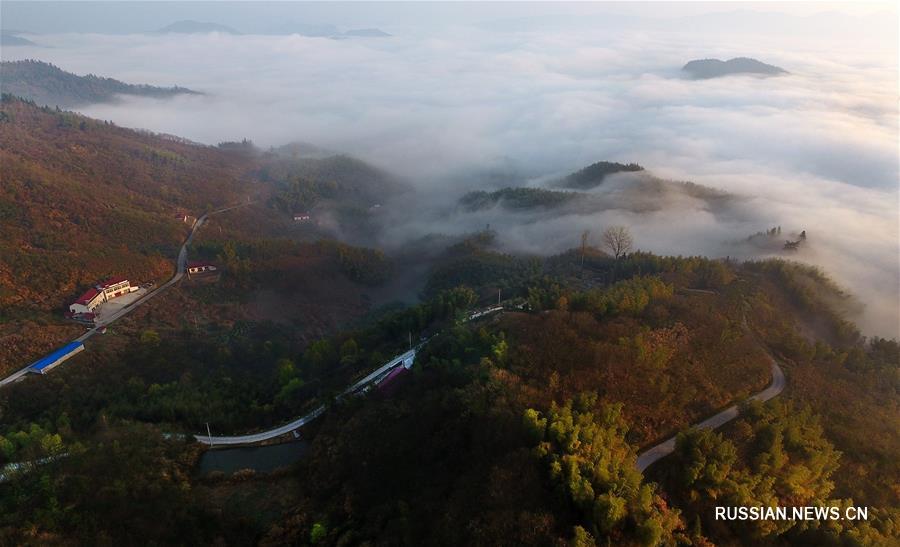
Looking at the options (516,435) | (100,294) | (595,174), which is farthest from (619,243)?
(100,294)

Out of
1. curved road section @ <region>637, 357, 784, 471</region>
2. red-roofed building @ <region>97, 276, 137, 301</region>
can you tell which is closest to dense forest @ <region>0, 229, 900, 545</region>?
curved road section @ <region>637, 357, 784, 471</region>

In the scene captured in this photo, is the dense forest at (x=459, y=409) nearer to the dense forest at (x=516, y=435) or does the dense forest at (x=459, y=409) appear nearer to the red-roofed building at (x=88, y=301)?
the dense forest at (x=516, y=435)

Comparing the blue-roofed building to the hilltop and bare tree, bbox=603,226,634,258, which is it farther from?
the hilltop

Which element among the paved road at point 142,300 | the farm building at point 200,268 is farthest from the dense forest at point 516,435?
the farm building at point 200,268

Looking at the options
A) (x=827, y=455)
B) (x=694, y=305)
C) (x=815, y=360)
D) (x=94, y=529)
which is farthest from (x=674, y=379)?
(x=94, y=529)

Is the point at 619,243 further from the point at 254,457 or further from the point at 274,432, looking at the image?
the point at 254,457

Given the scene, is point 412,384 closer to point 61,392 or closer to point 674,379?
point 674,379
